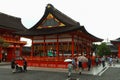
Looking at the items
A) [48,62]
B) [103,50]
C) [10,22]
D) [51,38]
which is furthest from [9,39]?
[103,50]

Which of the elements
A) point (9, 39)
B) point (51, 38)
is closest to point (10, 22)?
point (9, 39)

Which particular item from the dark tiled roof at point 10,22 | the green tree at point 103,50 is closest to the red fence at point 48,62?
the dark tiled roof at point 10,22

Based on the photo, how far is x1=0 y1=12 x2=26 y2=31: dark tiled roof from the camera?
46.9 metres

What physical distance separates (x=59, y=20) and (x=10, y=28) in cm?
2126

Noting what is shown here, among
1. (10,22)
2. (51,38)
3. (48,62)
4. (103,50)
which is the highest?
(10,22)

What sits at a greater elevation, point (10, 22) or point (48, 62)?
point (10, 22)

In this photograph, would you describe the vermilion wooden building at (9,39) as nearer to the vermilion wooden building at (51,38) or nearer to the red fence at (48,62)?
the vermilion wooden building at (51,38)

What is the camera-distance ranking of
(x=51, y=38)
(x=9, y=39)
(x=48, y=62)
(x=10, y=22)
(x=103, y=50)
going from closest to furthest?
(x=48, y=62)
(x=51, y=38)
(x=9, y=39)
(x=10, y=22)
(x=103, y=50)

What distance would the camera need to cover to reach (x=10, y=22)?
51.4 meters

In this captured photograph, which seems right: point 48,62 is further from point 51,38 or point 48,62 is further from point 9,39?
point 9,39

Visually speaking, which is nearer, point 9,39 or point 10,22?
point 9,39

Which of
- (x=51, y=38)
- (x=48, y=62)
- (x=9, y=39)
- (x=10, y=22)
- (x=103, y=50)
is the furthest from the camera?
(x=103, y=50)

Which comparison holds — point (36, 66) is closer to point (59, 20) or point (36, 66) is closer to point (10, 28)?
point (59, 20)

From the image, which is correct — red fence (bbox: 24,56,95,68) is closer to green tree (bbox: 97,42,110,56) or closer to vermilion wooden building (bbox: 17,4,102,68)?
vermilion wooden building (bbox: 17,4,102,68)
